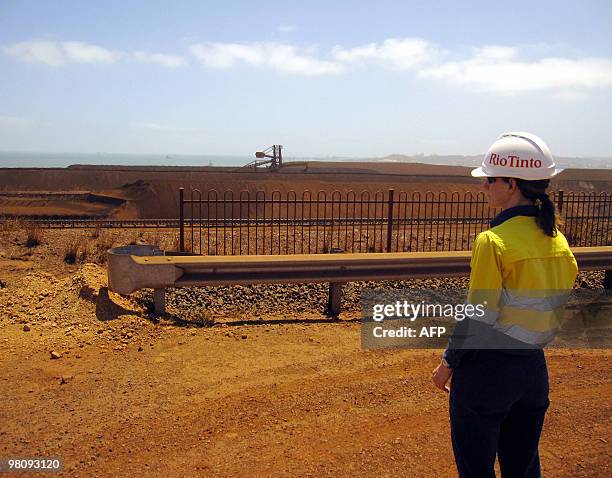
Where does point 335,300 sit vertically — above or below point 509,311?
below

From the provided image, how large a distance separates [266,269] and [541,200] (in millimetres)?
5195

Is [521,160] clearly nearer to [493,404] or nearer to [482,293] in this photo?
[482,293]

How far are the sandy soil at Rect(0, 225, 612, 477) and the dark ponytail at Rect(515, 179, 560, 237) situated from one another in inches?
85.9

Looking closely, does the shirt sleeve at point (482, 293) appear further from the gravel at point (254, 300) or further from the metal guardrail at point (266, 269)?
the gravel at point (254, 300)

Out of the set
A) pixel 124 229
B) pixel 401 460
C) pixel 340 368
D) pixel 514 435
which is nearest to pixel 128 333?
pixel 340 368

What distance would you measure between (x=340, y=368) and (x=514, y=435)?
3.11 m

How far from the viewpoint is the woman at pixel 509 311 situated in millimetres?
2576

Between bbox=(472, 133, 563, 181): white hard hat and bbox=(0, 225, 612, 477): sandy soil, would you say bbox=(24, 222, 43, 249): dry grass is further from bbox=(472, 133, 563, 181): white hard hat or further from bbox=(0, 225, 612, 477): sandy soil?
bbox=(472, 133, 563, 181): white hard hat

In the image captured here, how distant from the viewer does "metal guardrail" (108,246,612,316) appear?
7.26m

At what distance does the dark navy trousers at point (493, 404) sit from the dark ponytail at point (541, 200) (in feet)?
2.00

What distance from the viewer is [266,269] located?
7.59 metres

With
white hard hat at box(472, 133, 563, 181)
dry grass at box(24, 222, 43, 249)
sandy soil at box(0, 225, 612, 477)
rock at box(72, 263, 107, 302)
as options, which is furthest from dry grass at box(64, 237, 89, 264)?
white hard hat at box(472, 133, 563, 181)

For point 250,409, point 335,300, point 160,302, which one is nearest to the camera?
point 250,409

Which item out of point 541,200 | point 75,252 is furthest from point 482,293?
point 75,252
